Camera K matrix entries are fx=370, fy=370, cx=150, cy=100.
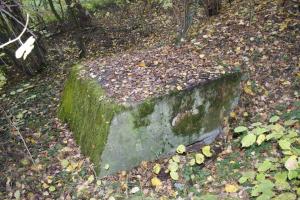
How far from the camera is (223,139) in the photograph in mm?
4695

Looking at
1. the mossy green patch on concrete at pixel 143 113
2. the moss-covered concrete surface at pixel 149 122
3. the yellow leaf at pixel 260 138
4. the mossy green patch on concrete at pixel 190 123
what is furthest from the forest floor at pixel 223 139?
the mossy green patch on concrete at pixel 143 113

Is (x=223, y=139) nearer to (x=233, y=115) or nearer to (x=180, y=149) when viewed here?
(x=233, y=115)

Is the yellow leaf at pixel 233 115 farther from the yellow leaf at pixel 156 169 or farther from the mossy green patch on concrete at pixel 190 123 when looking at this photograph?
the yellow leaf at pixel 156 169

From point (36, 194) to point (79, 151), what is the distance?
0.79 meters

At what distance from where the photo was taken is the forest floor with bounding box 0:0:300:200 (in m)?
4.03

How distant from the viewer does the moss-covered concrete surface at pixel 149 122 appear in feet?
14.4

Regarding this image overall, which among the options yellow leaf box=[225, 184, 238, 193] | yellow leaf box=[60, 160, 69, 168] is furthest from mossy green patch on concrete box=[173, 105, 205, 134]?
yellow leaf box=[60, 160, 69, 168]

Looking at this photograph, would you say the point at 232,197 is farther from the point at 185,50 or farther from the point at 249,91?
the point at 185,50

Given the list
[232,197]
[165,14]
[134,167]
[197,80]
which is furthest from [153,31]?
[232,197]

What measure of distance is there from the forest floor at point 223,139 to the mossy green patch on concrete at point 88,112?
0.55 ft

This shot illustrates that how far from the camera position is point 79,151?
4.90 meters

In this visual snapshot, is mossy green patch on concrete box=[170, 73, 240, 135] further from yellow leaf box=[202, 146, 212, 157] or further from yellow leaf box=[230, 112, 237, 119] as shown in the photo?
yellow leaf box=[202, 146, 212, 157]

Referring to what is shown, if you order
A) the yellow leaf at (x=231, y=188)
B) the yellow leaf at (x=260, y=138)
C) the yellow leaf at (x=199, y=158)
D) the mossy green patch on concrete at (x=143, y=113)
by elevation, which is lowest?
the yellow leaf at (x=231, y=188)

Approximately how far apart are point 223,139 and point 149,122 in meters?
0.99
